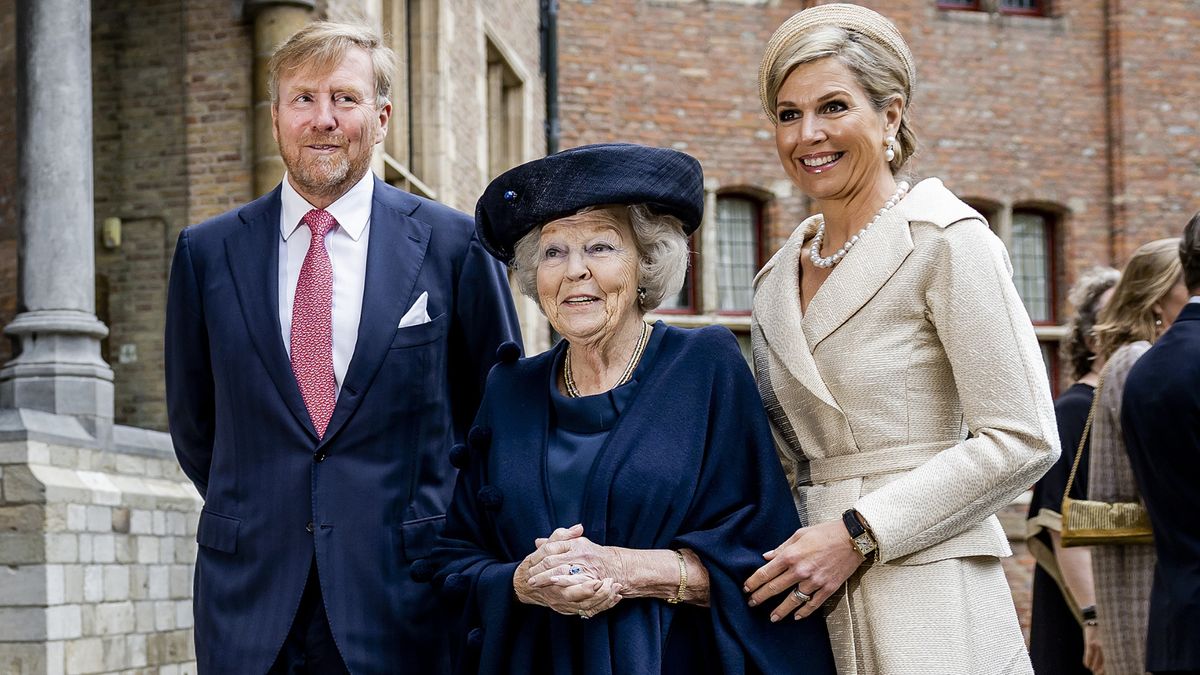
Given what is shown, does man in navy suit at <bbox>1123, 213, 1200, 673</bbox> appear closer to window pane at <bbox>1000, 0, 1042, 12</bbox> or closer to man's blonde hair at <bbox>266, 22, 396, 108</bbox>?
man's blonde hair at <bbox>266, 22, 396, 108</bbox>

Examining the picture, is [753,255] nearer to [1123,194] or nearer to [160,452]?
[1123,194]

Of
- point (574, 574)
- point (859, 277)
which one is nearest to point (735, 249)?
point (859, 277)

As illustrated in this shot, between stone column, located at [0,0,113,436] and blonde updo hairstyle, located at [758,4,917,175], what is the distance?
6875mm

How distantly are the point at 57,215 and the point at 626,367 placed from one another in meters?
7.04

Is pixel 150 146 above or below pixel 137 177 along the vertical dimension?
above

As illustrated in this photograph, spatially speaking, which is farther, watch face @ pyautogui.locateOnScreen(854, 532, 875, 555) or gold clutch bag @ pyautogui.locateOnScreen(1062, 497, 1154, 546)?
gold clutch bag @ pyautogui.locateOnScreen(1062, 497, 1154, 546)

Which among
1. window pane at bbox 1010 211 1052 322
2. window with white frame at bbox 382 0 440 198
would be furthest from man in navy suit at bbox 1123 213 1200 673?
window pane at bbox 1010 211 1052 322

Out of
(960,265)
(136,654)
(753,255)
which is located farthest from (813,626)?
(753,255)

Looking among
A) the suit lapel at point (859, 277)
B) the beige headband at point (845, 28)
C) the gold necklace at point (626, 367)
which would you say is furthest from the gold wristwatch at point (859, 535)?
the beige headband at point (845, 28)

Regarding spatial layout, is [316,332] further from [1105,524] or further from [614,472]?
[1105,524]

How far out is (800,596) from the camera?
122 inches

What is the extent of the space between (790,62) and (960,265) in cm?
55

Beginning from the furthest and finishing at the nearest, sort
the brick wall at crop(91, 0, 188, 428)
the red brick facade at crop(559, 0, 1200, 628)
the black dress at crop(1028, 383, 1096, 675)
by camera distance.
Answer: the red brick facade at crop(559, 0, 1200, 628) → the brick wall at crop(91, 0, 188, 428) → the black dress at crop(1028, 383, 1096, 675)

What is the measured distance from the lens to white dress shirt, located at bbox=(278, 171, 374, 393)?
3641mm
